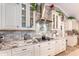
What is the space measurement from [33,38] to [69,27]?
491mm

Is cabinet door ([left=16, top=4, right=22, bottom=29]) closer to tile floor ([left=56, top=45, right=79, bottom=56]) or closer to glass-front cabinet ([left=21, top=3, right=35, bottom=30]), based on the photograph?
glass-front cabinet ([left=21, top=3, right=35, bottom=30])

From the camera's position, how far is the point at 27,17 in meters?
2.19

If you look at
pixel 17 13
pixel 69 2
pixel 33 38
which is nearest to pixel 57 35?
pixel 33 38

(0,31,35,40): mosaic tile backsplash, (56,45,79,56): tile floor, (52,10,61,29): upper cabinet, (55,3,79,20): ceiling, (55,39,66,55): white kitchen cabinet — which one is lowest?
(56,45,79,56): tile floor

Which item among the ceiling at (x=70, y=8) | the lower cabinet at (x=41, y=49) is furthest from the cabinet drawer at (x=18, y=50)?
the ceiling at (x=70, y=8)

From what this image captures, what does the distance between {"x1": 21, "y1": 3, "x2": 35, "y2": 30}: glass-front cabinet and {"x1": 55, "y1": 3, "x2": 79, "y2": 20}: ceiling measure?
357 mm

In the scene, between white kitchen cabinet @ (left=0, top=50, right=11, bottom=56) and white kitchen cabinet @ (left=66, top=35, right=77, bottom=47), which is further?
white kitchen cabinet @ (left=66, top=35, right=77, bottom=47)

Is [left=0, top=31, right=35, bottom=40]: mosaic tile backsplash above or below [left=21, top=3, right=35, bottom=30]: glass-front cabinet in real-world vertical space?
below

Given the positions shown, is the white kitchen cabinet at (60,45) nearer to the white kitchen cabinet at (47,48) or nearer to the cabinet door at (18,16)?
the white kitchen cabinet at (47,48)

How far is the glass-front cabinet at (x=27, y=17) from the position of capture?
2.16m

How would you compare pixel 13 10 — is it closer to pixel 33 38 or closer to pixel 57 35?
pixel 33 38

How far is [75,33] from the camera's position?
2166 millimetres

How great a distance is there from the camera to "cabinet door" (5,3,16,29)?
2.12 m

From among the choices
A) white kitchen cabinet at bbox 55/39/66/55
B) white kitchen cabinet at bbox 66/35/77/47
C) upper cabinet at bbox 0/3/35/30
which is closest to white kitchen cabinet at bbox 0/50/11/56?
upper cabinet at bbox 0/3/35/30
